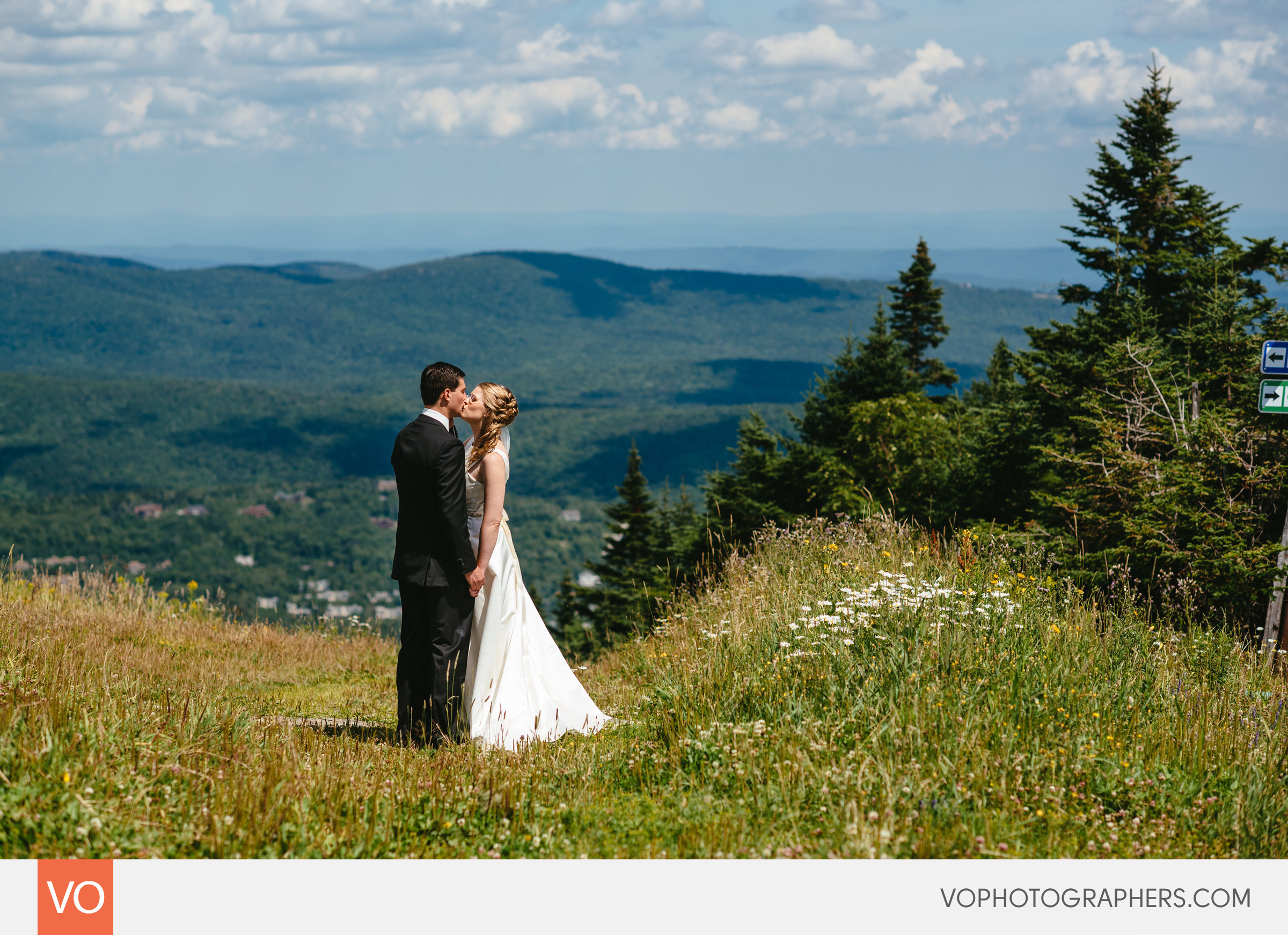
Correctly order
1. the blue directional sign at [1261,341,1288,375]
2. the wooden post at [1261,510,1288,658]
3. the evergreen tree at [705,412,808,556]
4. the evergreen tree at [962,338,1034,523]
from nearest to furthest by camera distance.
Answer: the blue directional sign at [1261,341,1288,375]
the wooden post at [1261,510,1288,658]
the evergreen tree at [962,338,1034,523]
the evergreen tree at [705,412,808,556]

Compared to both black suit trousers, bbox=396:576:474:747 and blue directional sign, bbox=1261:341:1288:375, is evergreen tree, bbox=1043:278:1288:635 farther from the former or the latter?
black suit trousers, bbox=396:576:474:747

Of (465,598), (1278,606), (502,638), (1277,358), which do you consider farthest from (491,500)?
(1278,606)

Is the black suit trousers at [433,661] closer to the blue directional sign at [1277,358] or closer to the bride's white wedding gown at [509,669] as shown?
the bride's white wedding gown at [509,669]

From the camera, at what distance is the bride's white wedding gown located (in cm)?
600

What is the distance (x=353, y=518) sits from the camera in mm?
137125

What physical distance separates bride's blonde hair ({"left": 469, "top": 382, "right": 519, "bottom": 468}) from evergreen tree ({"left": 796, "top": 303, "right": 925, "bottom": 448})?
81.9 ft

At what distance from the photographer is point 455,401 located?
571 cm

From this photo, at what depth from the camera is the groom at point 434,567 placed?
5.61 meters

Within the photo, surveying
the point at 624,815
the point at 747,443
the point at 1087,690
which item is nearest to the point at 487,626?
the point at 624,815

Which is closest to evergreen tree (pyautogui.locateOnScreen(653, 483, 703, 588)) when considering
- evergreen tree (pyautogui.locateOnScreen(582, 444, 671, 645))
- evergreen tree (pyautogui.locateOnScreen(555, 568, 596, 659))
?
evergreen tree (pyautogui.locateOnScreen(582, 444, 671, 645))

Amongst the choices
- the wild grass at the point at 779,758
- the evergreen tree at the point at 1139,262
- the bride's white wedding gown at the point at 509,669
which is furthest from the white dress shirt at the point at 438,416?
the evergreen tree at the point at 1139,262

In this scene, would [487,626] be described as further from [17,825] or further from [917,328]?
[917,328]

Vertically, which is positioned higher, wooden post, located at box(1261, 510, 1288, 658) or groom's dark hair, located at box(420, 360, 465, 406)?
groom's dark hair, located at box(420, 360, 465, 406)

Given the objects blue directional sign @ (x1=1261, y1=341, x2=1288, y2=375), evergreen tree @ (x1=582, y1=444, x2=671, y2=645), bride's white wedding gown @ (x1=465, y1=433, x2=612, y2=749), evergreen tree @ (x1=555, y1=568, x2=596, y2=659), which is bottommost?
evergreen tree @ (x1=555, y1=568, x2=596, y2=659)
